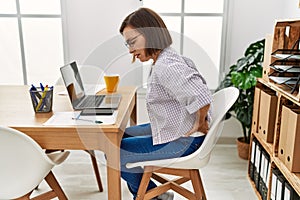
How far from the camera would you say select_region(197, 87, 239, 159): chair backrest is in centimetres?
153

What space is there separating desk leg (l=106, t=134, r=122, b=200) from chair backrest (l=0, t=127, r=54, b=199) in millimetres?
296

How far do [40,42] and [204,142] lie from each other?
2.14 metres

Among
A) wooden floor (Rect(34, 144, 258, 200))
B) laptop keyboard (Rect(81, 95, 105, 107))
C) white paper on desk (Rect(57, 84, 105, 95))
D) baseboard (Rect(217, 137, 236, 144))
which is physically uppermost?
laptop keyboard (Rect(81, 95, 105, 107))

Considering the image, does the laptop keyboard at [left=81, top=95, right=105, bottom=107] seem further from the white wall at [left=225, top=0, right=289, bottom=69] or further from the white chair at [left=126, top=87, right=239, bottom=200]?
the white wall at [left=225, top=0, right=289, bottom=69]

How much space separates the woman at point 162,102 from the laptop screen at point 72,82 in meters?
0.40

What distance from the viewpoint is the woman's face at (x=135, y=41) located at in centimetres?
159

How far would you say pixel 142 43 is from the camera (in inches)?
62.9

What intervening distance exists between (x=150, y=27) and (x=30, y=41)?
1868 mm

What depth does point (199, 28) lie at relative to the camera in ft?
Answer: 9.65

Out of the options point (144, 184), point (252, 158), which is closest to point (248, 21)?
point (252, 158)

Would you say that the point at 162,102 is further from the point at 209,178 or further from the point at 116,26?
the point at 116,26

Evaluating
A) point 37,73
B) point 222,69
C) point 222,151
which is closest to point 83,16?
point 37,73

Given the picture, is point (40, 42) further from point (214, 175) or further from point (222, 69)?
point (214, 175)

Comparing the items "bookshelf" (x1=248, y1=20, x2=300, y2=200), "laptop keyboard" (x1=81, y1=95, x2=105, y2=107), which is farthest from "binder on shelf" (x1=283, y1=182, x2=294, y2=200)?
"laptop keyboard" (x1=81, y1=95, x2=105, y2=107)
